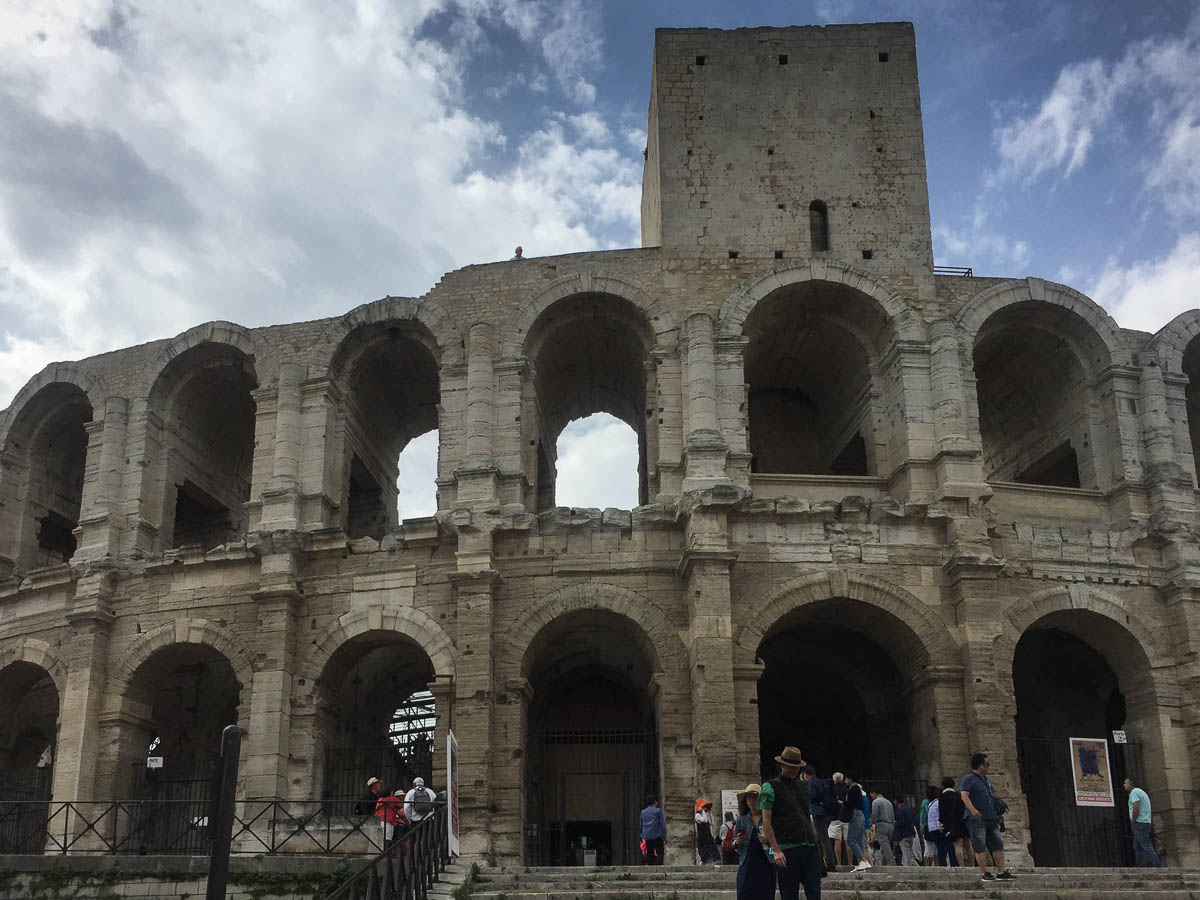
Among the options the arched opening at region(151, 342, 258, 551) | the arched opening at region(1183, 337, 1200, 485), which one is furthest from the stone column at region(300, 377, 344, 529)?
the arched opening at region(1183, 337, 1200, 485)

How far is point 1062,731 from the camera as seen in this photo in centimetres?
2138

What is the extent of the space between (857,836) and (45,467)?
16.8m

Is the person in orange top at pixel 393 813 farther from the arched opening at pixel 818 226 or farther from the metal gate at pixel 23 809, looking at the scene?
the arched opening at pixel 818 226

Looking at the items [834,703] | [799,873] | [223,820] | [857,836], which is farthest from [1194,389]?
[223,820]

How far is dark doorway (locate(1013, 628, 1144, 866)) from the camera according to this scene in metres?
20.4

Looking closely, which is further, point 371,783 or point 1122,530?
point 1122,530

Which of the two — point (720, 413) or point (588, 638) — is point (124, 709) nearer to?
point (588, 638)

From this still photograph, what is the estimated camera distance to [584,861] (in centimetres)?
2009

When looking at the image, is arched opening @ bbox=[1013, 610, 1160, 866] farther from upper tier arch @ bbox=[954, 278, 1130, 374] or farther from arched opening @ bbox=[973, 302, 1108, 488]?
upper tier arch @ bbox=[954, 278, 1130, 374]

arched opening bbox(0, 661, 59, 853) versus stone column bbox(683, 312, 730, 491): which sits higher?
stone column bbox(683, 312, 730, 491)

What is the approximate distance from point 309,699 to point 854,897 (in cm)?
956

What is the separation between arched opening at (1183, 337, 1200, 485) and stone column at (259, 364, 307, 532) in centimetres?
1485

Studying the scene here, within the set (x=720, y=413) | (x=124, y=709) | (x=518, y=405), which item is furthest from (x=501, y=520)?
(x=124, y=709)

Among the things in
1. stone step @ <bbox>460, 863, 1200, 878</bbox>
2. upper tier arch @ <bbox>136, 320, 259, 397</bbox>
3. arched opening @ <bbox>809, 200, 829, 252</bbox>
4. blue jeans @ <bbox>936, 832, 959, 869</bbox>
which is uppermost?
arched opening @ <bbox>809, 200, 829, 252</bbox>
